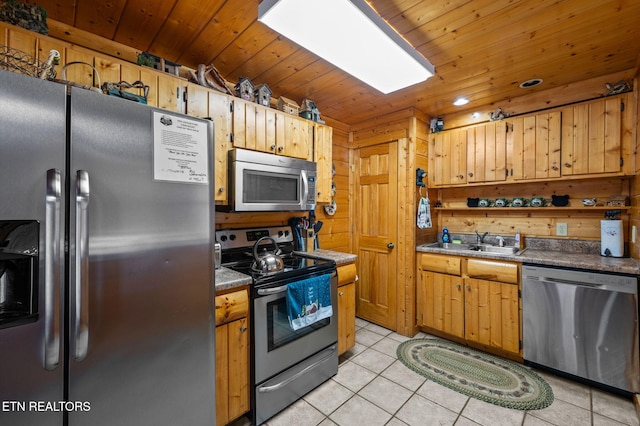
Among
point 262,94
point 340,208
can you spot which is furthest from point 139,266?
point 340,208

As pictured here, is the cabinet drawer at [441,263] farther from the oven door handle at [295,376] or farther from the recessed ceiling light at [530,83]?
the recessed ceiling light at [530,83]

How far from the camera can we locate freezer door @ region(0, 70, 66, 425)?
0.87m

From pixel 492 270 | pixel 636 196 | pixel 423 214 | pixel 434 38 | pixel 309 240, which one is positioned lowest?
pixel 492 270

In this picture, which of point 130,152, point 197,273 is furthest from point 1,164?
point 197,273

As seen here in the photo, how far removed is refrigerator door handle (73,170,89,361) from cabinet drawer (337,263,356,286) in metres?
1.70

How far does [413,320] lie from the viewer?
9.91ft

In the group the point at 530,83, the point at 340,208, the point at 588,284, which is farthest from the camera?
the point at 340,208

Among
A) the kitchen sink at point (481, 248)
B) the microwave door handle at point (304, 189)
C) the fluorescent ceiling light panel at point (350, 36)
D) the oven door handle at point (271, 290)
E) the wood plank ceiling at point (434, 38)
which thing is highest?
the wood plank ceiling at point (434, 38)

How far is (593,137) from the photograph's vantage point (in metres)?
2.36

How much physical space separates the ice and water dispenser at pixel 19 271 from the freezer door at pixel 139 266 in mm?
96

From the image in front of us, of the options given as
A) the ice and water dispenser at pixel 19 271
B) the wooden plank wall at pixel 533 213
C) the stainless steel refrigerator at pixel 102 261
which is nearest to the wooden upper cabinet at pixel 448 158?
the wooden plank wall at pixel 533 213

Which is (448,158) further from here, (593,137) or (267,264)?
(267,264)

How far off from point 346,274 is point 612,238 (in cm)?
224

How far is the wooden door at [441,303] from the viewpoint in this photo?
274 cm
